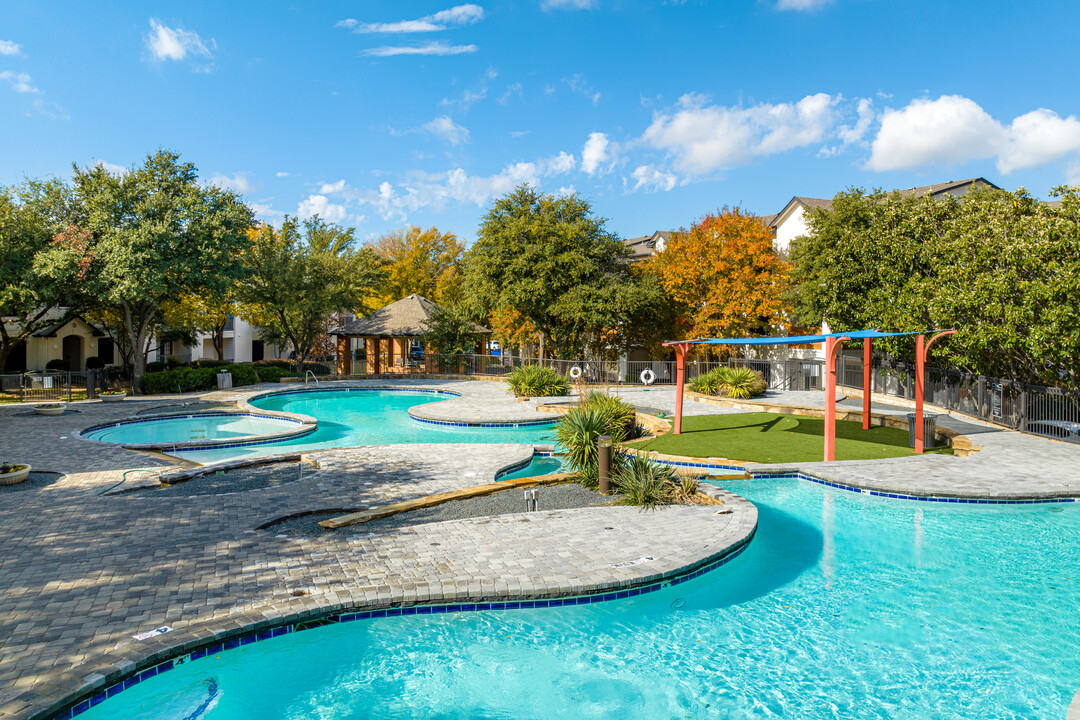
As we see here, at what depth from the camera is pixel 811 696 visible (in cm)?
464

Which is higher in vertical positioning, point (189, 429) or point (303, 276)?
point (303, 276)

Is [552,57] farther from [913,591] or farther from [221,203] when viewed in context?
[913,591]

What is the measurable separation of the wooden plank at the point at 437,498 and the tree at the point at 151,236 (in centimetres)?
1764

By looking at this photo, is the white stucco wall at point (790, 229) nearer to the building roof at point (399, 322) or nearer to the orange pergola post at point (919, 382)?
the building roof at point (399, 322)

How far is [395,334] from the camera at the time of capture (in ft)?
110

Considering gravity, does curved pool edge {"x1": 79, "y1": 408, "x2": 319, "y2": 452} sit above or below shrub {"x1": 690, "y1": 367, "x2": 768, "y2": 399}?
below

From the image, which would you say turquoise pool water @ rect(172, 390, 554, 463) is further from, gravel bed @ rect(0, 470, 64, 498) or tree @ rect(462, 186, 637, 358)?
tree @ rect(462, 186, 637, 358)

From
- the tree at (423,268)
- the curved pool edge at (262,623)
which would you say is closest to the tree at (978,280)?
the curved pool edge at (262,623)

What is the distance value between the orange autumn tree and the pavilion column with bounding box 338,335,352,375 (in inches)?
715

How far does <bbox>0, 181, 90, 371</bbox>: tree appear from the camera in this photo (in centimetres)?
2030

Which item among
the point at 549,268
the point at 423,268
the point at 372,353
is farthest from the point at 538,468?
the point at 423,268

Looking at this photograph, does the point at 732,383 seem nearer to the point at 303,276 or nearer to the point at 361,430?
the point at 361,430

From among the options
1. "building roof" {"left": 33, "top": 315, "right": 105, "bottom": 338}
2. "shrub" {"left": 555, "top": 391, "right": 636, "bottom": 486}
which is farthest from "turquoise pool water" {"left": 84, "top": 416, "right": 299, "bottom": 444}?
Result: "building roof" {"left": 33, "top": 315, "right": 105, "bottom": 338}

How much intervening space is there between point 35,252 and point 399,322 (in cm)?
1648
